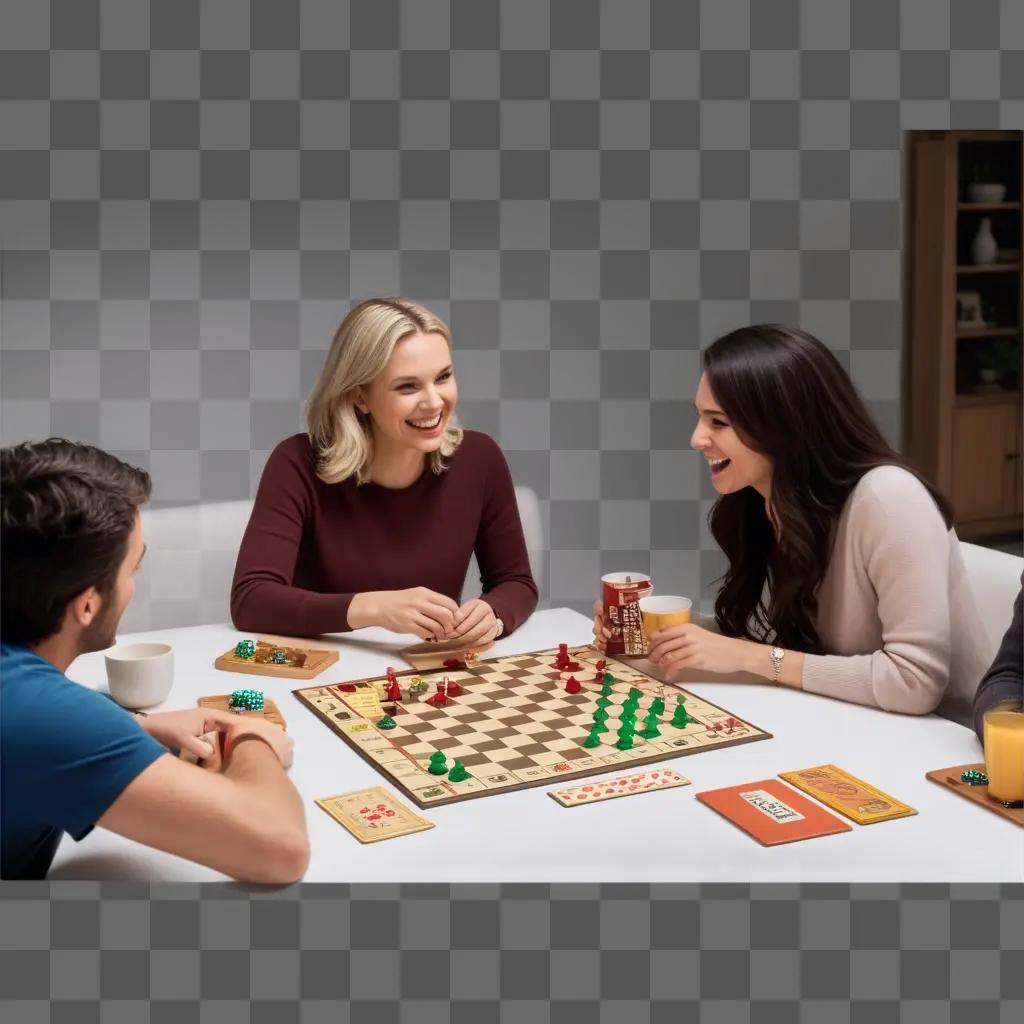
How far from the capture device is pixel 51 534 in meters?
1.44

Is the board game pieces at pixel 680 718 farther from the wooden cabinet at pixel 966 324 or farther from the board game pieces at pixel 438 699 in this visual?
the wooden cabinet at pixel 966 324

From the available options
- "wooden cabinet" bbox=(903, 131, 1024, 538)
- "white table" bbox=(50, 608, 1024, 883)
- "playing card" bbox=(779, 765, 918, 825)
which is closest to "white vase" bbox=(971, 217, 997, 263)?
"wooden cabinet" bbox=(903, 131, 1024, 538)

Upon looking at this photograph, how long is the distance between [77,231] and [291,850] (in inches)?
117

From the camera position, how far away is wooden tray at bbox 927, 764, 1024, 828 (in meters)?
1.63

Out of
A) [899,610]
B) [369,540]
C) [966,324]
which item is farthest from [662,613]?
[966,324]

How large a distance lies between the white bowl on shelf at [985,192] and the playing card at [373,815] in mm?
5770

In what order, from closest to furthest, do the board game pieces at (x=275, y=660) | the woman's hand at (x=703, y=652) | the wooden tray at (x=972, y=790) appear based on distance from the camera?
the wooden tray at (x=972, y=790) → the woman's hand at (x=703, y=652) → the board game pieces at (x=275, y=660)

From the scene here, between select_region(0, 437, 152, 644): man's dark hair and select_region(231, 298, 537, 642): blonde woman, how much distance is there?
1060 mm

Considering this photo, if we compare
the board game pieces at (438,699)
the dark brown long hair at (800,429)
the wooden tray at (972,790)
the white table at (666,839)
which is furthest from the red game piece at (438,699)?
the wooden tray at (972,790)

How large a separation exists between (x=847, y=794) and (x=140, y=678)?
43.5 inches

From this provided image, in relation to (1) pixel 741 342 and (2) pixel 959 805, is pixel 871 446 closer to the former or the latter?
(1) pixel 741 342

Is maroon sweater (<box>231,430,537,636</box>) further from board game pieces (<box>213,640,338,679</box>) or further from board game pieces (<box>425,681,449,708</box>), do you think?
board game pieces (<box>425,681,449,708</box>)

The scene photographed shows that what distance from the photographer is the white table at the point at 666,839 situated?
151 cm

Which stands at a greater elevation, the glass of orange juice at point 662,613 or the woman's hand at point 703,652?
the glass of orange juice at point 662,613
